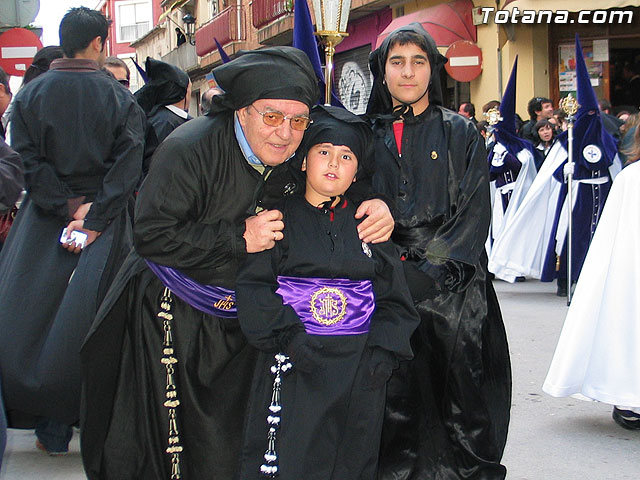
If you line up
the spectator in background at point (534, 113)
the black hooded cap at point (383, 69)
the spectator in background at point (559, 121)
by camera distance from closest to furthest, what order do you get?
1. the black hooded cap at point (383, 69)
2. the spectator in background at point (559, 121)
3. the spectator in background at point (534, 113)

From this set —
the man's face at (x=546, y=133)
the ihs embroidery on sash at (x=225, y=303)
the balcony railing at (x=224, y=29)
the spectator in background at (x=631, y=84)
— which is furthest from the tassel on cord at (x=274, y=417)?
the balcony railing at (x=224, y=29)

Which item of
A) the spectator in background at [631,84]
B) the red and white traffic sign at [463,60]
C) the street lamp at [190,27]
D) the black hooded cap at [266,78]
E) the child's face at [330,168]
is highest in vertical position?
the street lamp at [190,27]

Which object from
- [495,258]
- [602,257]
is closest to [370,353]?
[602,257]

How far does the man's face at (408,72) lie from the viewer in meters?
3.88

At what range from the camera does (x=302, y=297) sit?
10.8ft

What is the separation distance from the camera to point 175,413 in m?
3.49

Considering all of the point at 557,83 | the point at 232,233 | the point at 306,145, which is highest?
the point at 557,83

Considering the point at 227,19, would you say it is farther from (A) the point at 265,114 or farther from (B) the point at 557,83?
(A) the point at 265,114

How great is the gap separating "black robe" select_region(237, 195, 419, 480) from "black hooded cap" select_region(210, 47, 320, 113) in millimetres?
417

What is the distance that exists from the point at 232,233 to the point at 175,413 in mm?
715

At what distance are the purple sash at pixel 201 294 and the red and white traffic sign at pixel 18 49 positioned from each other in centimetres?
939

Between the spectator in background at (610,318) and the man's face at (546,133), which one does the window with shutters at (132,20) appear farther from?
the spectator in background at (610,318)

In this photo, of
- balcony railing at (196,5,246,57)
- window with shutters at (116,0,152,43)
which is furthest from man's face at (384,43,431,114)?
window with shutters at (116,0,152,43)

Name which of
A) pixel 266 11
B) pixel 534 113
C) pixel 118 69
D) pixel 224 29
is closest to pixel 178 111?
pixel 118 69
